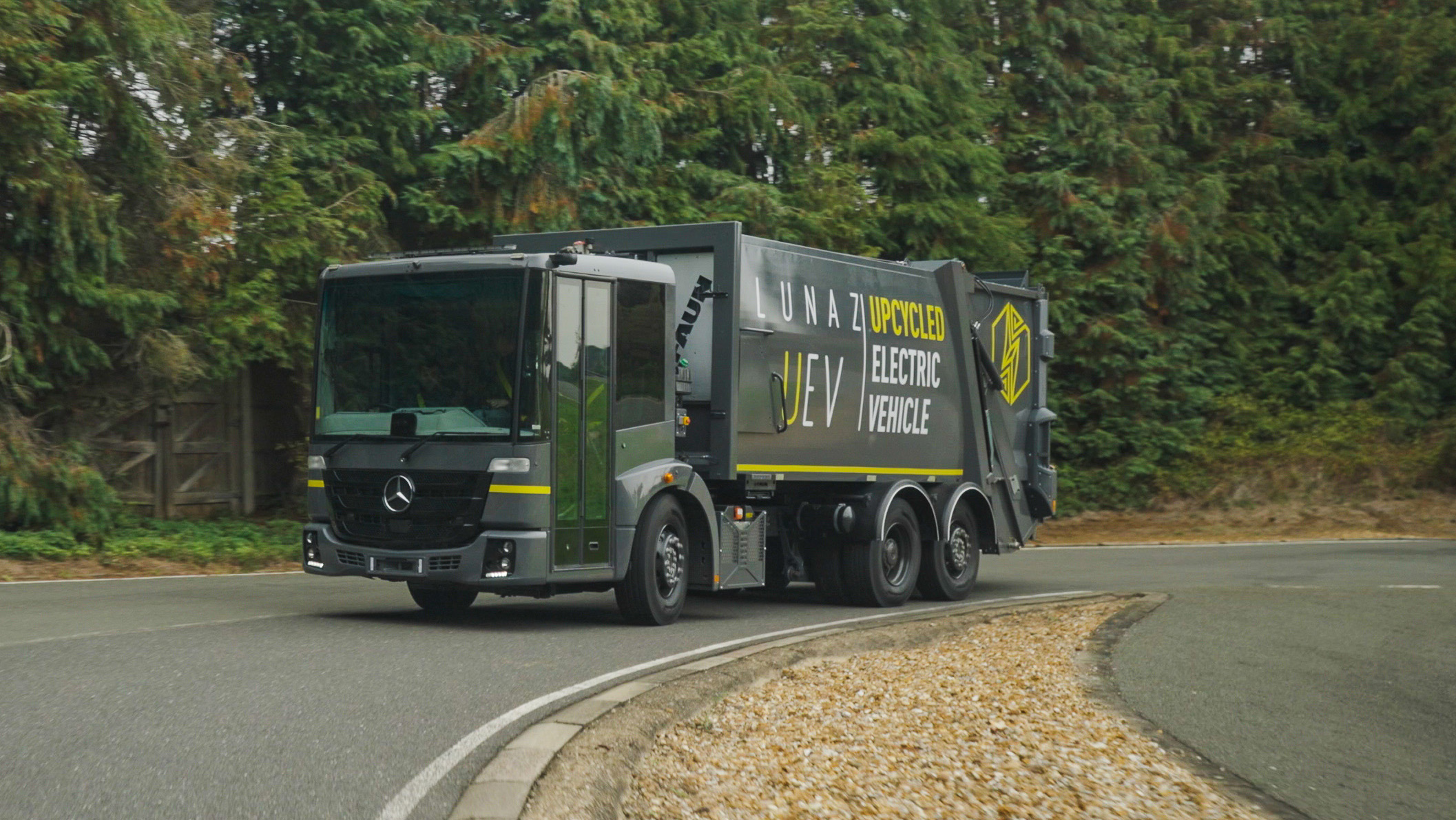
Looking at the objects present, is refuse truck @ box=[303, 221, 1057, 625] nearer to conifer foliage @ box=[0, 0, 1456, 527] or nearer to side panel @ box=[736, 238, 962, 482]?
side panel @ box=[736, 238, 962, 482]

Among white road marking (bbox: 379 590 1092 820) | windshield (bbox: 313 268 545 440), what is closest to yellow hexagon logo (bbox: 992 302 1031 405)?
white road marking (bbox: 379 590 1092 820)

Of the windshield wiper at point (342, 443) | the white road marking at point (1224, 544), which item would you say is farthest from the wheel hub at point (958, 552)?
the white road marking at point (1224, 544)

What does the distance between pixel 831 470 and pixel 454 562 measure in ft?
13.6

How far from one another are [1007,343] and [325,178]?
8541 mm

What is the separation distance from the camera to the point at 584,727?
753 centimetres

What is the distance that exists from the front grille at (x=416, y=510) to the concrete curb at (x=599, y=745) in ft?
6.92

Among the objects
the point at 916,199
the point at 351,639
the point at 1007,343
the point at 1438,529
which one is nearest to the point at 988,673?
the point at 351,639

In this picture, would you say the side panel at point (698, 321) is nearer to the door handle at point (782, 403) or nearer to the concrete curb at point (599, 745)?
the door handle at point (782, 403)

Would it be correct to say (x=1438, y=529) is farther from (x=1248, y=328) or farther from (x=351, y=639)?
(x=351, y=639)

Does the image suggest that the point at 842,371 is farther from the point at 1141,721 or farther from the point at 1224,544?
the point at 1224,544

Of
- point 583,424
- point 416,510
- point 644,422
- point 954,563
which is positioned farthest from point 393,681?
point 954,563

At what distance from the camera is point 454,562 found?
37.0ft

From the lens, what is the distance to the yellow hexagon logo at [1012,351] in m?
17.0

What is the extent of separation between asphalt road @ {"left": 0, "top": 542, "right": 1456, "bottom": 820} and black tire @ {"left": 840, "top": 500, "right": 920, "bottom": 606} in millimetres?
289
